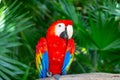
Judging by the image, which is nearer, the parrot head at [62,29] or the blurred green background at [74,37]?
the parrot head at [62,29]

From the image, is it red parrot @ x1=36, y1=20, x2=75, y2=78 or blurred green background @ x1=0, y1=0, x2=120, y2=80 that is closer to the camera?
red parrot @ x1=36, y1=20, x2=75, y2=78

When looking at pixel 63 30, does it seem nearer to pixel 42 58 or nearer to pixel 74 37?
pixel 42 58

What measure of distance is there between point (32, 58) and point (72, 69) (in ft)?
1.50

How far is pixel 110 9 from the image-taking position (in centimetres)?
247

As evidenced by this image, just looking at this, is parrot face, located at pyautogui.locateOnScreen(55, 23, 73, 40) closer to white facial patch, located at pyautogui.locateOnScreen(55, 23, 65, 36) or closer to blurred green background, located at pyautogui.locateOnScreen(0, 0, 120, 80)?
white facial patch, located at pyautogui.locateOnScreen(55, 23, 65, 36)

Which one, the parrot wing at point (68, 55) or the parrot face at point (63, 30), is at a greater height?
the parrot face at point (63, 30)

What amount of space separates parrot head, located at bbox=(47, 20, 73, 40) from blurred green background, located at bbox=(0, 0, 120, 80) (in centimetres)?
23

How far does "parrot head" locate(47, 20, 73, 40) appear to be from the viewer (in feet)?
5.94

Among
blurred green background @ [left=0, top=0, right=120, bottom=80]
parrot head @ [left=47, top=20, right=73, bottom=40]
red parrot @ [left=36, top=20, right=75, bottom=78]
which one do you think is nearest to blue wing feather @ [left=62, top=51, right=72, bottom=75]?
red parrot @ [left=36, top=20, right=75, bottom=78]

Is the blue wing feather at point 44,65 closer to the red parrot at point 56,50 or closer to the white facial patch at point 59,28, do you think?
the red parrot at point 56,50

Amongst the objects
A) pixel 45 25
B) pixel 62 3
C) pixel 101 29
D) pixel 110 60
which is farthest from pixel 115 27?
pixel 45 25

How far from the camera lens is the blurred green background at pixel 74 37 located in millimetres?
1954

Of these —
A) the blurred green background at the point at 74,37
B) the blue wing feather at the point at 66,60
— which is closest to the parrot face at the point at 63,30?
the blue wing feather at the point at 66,60

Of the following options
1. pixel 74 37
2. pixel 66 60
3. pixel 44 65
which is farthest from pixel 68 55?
pixel 74 37
